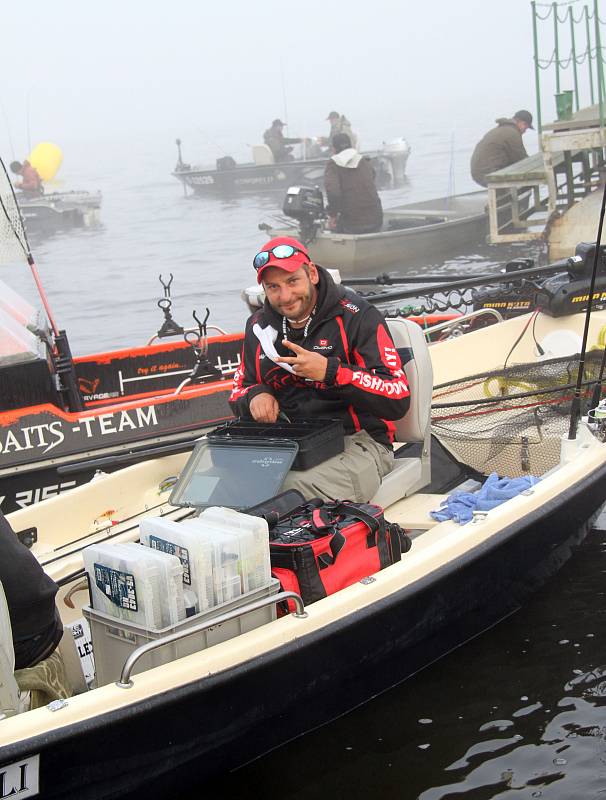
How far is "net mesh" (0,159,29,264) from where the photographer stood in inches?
275

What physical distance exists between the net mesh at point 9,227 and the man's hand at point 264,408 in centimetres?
288

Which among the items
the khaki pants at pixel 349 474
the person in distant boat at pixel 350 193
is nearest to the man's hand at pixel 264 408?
the khaki pants at pixel 349 474

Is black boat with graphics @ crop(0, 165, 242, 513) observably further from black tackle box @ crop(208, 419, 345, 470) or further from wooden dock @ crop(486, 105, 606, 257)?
wooden dock @ crop(486, 105, 606, 257)

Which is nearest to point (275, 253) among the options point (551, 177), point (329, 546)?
point (329, 546)

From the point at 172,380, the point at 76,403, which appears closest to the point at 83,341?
the point at 172,380

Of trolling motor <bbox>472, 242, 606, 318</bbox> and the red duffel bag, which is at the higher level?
trolling motor <bbox>472, 242, 606, 318</bbox>

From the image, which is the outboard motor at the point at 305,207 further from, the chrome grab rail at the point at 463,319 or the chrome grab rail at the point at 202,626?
the chrome grab rail at the point at 202,626

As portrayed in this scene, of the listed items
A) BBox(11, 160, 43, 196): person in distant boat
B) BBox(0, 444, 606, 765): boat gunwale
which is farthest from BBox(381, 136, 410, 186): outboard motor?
BBox(0, 444, 606, 765): boat gunwale

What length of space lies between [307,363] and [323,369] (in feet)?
0.25

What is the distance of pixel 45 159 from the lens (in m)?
34.3

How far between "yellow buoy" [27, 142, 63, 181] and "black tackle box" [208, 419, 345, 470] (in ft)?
101

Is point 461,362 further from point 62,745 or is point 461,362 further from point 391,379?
point 62,745

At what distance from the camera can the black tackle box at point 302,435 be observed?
4633mm

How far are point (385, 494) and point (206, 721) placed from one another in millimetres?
1680
